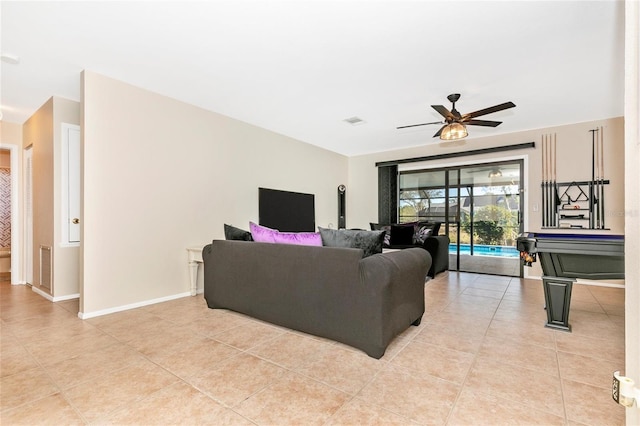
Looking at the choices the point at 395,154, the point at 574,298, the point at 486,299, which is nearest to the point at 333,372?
the point at 486,299

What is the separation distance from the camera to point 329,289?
2279mm

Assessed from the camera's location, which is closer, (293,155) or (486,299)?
(486,299)

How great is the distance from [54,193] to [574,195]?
727 cm

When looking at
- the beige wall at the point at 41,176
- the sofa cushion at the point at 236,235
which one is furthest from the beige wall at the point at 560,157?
the beige wall at the point at 41,176

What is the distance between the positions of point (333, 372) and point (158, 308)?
2293mm

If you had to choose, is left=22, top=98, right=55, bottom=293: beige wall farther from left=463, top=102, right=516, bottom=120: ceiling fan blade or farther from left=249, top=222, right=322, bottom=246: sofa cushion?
left=463, top=102, right=516, bottom=120: ceiling fan blade

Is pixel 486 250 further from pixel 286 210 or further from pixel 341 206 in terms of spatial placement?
pixel 286 210

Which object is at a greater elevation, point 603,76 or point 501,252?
point 603,76

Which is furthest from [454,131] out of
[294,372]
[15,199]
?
[15,199]

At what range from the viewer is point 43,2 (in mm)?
2094

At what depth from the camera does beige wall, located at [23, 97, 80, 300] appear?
359cm

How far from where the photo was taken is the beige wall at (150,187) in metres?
3.05

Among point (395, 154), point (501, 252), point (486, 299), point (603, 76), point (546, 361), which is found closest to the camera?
point (546, 361)

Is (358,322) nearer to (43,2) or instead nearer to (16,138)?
(43,2)
